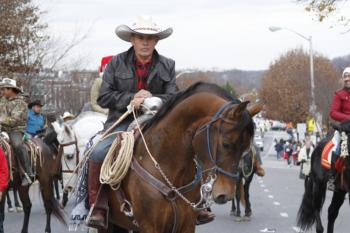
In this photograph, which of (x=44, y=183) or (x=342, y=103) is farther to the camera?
(x=44, y=183)

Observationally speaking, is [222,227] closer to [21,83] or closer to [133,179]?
[133,179]

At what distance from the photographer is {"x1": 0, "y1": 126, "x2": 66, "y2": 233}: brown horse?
1359cm

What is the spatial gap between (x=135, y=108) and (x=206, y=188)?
62.0 inches

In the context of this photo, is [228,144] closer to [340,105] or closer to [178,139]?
[178,139]

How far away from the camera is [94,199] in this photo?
7207 mm

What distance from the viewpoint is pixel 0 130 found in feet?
44.9

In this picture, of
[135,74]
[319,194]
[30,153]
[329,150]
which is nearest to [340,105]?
[329,150]

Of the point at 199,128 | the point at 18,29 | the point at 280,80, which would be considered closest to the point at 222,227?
the point at 199,128

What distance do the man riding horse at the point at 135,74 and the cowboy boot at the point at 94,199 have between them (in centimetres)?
2

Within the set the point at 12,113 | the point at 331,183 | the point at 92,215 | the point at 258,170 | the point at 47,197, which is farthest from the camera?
the point at 258,170

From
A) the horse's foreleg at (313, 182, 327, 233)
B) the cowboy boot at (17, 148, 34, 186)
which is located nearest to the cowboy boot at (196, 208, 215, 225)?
the horse's foreleg at (313, 182, 327, 233)

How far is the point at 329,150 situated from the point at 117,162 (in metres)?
6.54

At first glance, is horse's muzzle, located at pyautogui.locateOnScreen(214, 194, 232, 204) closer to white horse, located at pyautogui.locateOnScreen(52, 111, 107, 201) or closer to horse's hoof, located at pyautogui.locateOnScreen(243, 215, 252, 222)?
white horse, located at pyautogui.locateOnScreen(52, 111, 107, 201)

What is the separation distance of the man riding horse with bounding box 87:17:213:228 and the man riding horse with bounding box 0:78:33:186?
611cm
